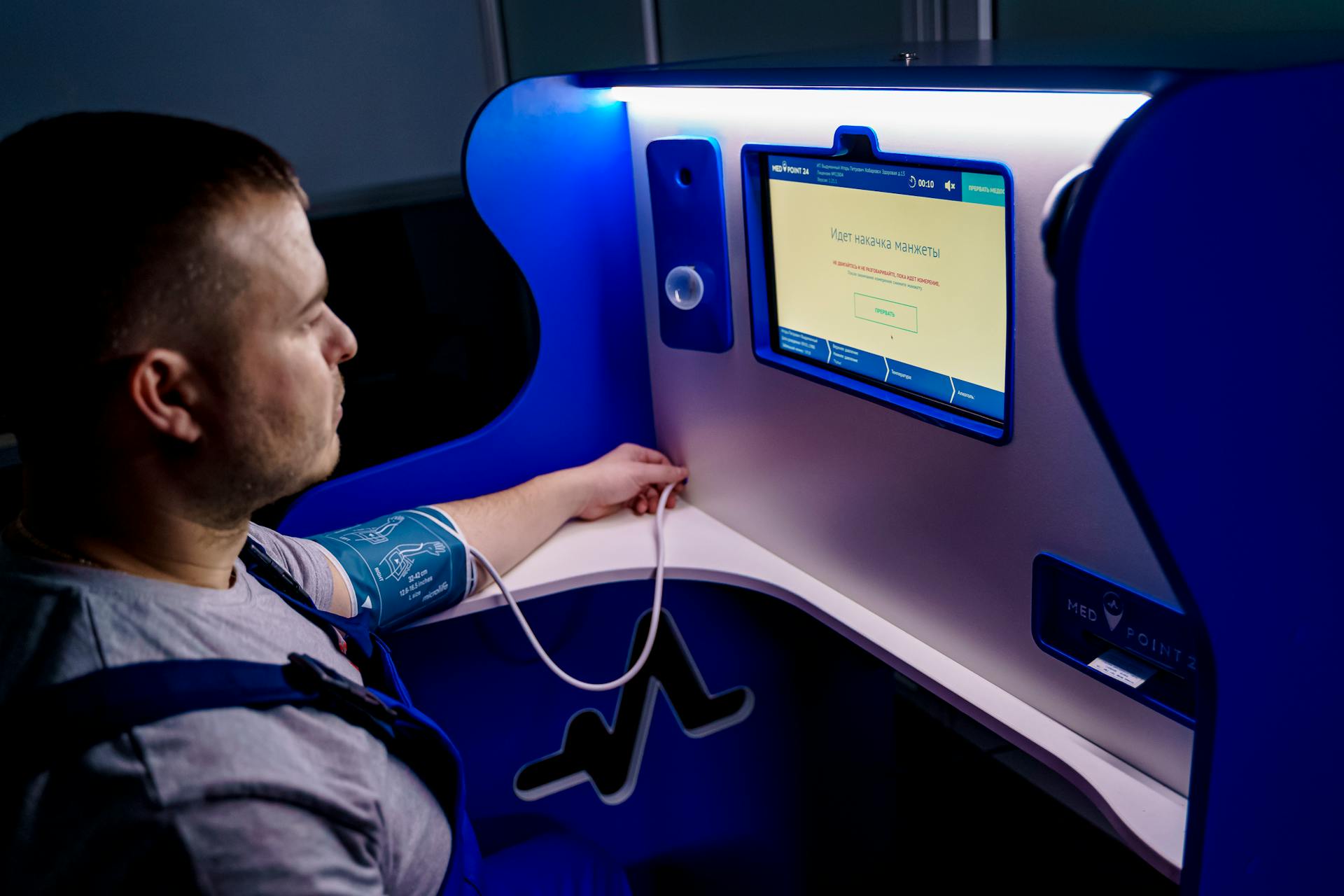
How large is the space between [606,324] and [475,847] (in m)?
0.70

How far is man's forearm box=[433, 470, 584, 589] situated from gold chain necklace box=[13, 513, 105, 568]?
53 centimetres

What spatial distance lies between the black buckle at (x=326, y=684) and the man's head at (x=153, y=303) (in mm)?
129

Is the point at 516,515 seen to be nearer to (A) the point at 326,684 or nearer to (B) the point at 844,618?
(B) the point at 844,618

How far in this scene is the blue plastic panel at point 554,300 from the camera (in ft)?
4.47

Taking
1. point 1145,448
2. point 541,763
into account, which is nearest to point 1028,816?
point 541,763

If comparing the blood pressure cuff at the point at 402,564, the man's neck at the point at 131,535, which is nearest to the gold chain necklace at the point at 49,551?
the man's neck at the point at 131,535

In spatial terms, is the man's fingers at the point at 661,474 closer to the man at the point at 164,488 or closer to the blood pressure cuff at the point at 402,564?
the blood pressure cuff at the point at 402,564

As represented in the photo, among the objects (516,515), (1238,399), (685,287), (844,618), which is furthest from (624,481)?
(1238,399)

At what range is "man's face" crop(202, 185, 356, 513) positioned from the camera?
800 mm

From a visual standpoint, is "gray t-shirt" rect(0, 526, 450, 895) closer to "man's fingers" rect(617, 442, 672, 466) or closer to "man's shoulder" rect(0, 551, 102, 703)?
"man's shoulder" rect(0, 551, 102, 703)

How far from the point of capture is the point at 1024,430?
91 centimetres

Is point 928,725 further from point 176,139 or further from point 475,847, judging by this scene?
point 176,139

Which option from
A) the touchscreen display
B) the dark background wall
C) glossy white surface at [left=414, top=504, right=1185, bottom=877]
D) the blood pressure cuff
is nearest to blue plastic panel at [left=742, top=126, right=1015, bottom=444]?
the touchscreen display

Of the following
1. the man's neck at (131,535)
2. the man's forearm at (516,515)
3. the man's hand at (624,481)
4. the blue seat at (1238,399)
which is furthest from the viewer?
the man's hand at (624,481)
